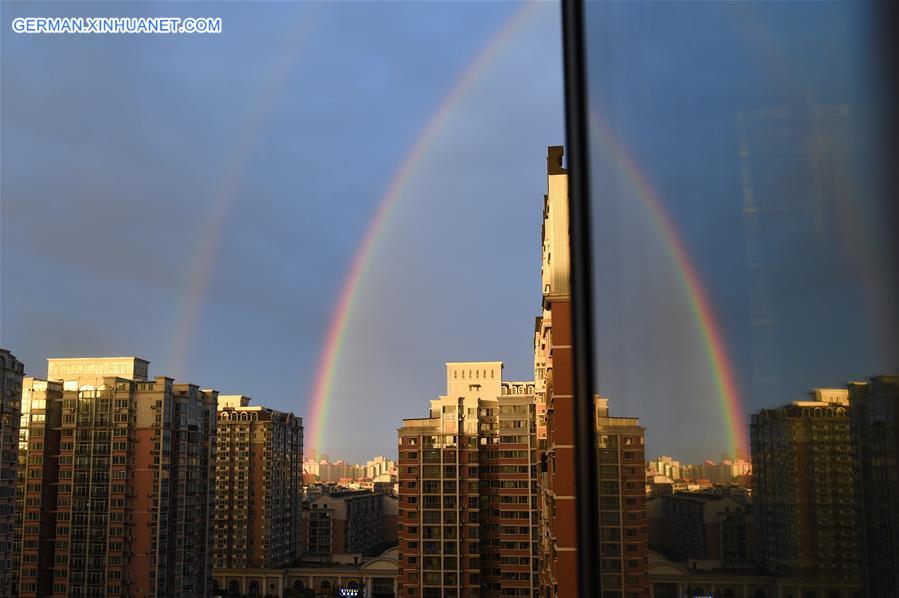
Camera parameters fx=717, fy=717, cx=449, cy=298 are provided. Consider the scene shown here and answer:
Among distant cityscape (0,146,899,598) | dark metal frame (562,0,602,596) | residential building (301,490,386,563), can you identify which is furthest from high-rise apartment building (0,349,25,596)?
dark metal frame (562,0,602,596)

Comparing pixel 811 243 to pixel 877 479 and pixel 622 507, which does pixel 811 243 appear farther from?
pixel 622 507

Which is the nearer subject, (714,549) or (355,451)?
(714,549)

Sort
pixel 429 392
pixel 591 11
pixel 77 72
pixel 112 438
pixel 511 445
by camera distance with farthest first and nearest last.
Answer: pixel 429 392, pixel 77 72, pixel 112 438, pixel 511 445, pixel 591 11

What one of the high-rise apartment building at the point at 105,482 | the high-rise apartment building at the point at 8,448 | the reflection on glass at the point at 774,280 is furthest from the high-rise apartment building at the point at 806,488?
the high-rise apartment building at the point at 105,482

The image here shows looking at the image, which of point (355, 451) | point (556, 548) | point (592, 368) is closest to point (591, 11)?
point (592, 368)

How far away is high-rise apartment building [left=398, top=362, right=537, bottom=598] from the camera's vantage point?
31.1ft

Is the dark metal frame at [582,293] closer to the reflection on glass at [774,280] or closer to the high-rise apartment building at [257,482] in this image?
the reflection on glass at [774,280]

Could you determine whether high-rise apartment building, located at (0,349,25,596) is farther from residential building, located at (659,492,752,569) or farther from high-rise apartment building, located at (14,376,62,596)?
residential building, located at (659,492,752,569)

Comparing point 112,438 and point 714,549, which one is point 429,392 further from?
point 714,549

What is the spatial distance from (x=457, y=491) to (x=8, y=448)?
5332 millimetres

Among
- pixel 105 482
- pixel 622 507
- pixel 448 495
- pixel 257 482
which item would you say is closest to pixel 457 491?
pixel 448 495

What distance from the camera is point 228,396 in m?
13.9

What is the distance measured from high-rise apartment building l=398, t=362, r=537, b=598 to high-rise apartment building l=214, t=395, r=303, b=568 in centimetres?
322

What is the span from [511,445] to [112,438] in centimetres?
533
